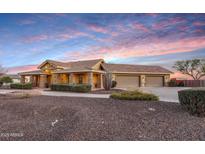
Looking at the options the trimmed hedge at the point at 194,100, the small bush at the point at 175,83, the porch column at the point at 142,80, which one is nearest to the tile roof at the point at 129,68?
the porch column at the point at 142,80

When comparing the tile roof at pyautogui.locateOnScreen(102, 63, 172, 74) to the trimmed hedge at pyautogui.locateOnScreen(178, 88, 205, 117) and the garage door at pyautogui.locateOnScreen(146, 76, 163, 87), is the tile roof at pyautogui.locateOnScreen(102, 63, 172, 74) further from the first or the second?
the trimmed hedge at pyautogui.locateOnScreen(178, 88, 205, 117)

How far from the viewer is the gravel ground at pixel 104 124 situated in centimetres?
370

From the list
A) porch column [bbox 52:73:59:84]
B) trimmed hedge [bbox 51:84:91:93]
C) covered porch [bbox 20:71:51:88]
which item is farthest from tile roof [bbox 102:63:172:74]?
covered porch [bbox 20:71:51:88]

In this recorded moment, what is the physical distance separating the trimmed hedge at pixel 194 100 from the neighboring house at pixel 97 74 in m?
12.0

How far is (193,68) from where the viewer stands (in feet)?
43.8

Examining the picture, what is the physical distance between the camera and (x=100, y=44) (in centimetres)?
770

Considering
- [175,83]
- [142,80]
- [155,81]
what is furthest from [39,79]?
[175,83]

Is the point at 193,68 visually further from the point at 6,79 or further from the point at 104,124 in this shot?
the point at 6,79

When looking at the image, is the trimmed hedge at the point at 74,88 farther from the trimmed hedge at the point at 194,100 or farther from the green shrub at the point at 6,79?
the green shrub at the point at 6,79

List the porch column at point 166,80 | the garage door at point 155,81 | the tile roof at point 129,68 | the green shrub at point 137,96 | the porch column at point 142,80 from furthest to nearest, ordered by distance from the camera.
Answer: the garage door at point 155,81 < the porch column at point 166,80 < the tile roof at point 129,68 < the porch column at point 142,80 < the green shrub at point 137,96
